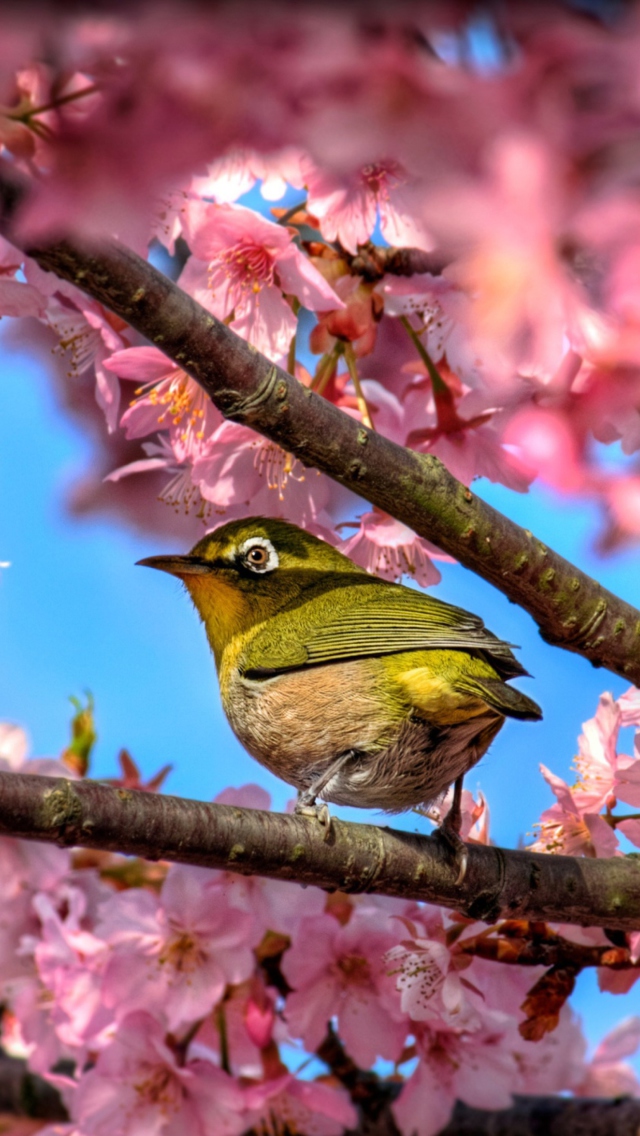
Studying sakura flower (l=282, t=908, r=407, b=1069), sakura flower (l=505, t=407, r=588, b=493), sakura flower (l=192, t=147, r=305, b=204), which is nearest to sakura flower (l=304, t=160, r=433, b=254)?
sakura flower (l=192, t=147, r=305, b=204)

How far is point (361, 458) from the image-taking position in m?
2.65

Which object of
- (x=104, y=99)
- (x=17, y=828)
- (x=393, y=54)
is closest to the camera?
(x=393, y=54)

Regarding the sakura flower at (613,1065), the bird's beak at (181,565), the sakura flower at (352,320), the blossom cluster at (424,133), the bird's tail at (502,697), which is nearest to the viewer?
the blossom cluster at (424,133)

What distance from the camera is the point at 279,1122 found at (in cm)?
344

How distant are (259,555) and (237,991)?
1.38m

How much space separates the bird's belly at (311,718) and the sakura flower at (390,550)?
1.25ft

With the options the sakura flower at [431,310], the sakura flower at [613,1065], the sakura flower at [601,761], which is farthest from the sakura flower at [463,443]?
the sakura flower at [613,1065]

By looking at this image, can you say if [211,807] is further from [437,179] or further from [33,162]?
[437,179]

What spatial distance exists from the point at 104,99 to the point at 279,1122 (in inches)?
124

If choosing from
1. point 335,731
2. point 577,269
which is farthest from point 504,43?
point 335,731

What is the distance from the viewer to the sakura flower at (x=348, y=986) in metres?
3.43

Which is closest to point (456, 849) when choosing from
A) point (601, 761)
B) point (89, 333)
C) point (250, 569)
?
point (601, 761)

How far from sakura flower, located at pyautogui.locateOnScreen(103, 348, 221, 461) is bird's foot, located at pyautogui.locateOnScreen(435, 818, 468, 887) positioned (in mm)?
1290

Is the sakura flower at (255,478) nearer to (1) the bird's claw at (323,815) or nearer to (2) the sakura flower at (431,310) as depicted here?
(2) the sakura flower at (431,310)
